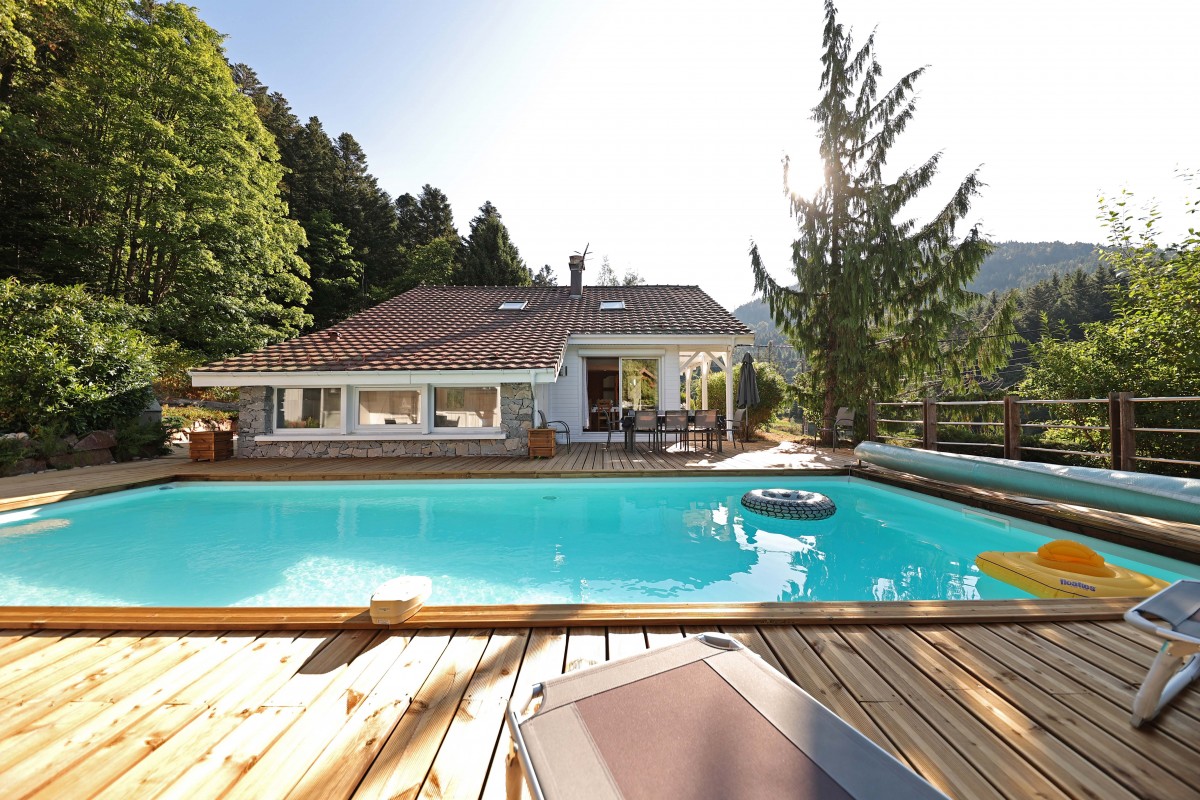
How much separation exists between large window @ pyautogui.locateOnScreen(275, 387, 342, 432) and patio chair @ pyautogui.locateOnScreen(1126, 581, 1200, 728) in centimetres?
1083

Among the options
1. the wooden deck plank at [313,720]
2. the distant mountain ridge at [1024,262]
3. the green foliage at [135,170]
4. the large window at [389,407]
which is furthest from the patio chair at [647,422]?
the distant mountain ridge at [1024,262]

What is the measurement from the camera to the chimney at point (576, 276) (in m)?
14.4

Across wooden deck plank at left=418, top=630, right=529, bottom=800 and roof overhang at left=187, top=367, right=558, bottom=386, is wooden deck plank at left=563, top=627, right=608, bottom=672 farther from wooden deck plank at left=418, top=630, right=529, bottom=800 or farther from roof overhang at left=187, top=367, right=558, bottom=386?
roof overhang at left=187, top=367, right=558, bottom=386

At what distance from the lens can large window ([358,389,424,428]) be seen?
31.7 feet

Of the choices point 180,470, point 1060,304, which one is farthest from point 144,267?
point 1060,304

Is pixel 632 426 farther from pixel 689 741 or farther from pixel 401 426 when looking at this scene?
pixel 689 741

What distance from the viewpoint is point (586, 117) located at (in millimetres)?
9867

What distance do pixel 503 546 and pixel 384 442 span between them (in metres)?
5.47

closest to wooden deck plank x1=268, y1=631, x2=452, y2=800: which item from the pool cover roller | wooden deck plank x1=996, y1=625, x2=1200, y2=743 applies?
wooden deck plank x1=996, y1=625, x2=1200, y2=743

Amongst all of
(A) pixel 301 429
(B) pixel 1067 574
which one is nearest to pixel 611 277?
(A) pixel 301 429

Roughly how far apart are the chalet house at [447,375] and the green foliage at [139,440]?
1.28m

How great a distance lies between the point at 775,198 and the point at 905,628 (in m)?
11.9

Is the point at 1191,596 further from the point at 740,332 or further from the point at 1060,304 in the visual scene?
the point at 1060,304

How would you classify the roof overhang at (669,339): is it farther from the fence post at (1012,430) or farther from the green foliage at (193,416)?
the green foliage at (193,416)
